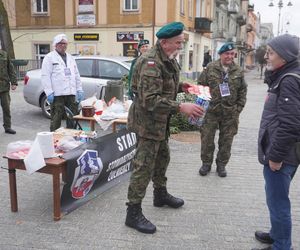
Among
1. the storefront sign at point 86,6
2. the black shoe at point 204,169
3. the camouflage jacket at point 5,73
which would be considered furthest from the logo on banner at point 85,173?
the storefront sign at point 86,6

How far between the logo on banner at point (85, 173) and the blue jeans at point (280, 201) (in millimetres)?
1844

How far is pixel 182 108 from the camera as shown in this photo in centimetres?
325

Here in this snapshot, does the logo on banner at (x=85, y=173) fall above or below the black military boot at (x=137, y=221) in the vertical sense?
above

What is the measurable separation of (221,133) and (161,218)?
6.30 ft

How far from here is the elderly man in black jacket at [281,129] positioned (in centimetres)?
273

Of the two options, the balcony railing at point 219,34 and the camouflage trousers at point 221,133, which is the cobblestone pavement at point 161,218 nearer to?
the camouflage trousers at point 221,133

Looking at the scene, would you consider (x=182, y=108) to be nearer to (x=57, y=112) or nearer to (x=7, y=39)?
(x=57, y=112)

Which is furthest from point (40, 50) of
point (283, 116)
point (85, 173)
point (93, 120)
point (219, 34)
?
point (283, 116)

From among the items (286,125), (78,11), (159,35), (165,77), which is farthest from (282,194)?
A: (78,11)

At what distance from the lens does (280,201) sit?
10.00 feet

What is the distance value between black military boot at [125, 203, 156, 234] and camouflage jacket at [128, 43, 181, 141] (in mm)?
729

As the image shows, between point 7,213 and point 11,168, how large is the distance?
0.51 m

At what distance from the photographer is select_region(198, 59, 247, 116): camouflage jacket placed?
519cm

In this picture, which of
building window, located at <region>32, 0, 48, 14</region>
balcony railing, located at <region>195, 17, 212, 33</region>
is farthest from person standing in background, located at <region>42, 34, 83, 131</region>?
balcony railing, located at <region>195, 17, 212, 33</region>
